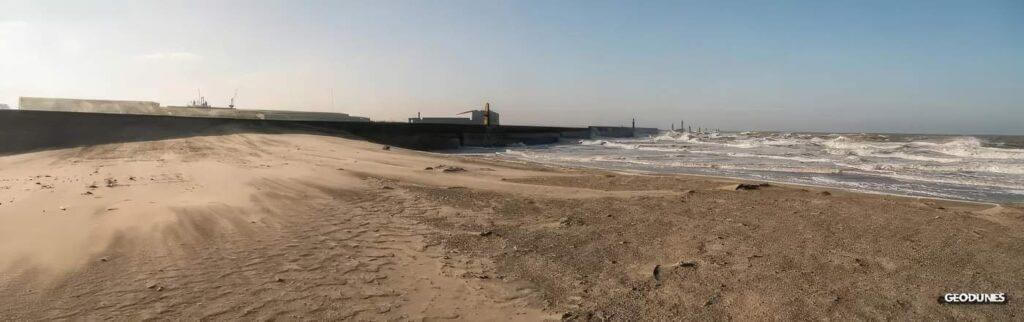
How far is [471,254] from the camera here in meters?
4.37

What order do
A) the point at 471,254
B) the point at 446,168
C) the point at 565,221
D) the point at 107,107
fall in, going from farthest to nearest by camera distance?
the point at 107,107
the point at 446,168
the point at 565,221
the point at 471,254

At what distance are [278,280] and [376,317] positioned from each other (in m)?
1.00

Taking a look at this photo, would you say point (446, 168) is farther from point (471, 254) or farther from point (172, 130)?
point (172, 130)

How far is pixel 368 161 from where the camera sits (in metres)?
12.3

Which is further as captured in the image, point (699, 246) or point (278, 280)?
point (699, 246)

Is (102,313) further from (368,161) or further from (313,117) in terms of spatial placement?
(313,117)

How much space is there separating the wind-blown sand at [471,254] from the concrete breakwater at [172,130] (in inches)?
272

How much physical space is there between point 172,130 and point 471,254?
16.7 meters

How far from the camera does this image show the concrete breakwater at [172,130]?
1263cm

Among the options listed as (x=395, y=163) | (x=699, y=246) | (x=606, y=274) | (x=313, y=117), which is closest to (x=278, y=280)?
(x=606, y=274)

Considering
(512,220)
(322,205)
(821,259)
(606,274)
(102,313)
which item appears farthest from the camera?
(322,205)

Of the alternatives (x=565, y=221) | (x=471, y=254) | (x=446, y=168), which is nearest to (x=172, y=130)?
(x=446, y=168)

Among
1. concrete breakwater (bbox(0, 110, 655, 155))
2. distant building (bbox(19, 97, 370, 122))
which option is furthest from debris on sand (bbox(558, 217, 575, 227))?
distant building (bbox(19, 97, 370, 122))

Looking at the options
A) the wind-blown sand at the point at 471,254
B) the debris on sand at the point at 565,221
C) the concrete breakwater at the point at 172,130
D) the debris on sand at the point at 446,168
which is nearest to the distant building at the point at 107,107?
the concrete breakwater at the point at 172,130
